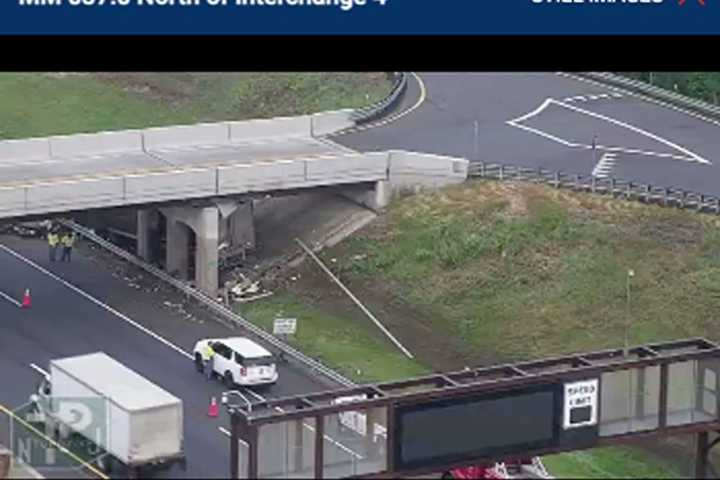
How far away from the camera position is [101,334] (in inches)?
2773

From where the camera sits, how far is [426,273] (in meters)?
74.8

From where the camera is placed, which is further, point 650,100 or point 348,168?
point 650,100

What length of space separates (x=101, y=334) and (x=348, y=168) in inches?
522

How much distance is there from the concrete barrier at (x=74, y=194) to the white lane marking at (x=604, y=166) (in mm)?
19678

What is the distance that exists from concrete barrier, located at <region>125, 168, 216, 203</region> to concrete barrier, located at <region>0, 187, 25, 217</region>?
3.97 m

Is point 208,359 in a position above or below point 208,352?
below

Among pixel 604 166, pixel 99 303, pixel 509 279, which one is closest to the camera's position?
pixel 509 279

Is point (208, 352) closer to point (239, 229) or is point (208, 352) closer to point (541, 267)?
point (541, 267)

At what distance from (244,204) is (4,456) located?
27376mm

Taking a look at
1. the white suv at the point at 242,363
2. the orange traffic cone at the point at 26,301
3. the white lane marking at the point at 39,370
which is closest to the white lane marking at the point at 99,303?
the orange traffic cone at the point at 26,301

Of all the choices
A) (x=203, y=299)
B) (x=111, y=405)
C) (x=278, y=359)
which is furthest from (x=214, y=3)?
(x=203, y=299)

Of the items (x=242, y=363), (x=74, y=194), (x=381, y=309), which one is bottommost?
(x=242, y=363)

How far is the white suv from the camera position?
209 feet

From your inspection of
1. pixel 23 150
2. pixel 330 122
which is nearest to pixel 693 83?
pixel 330 122
